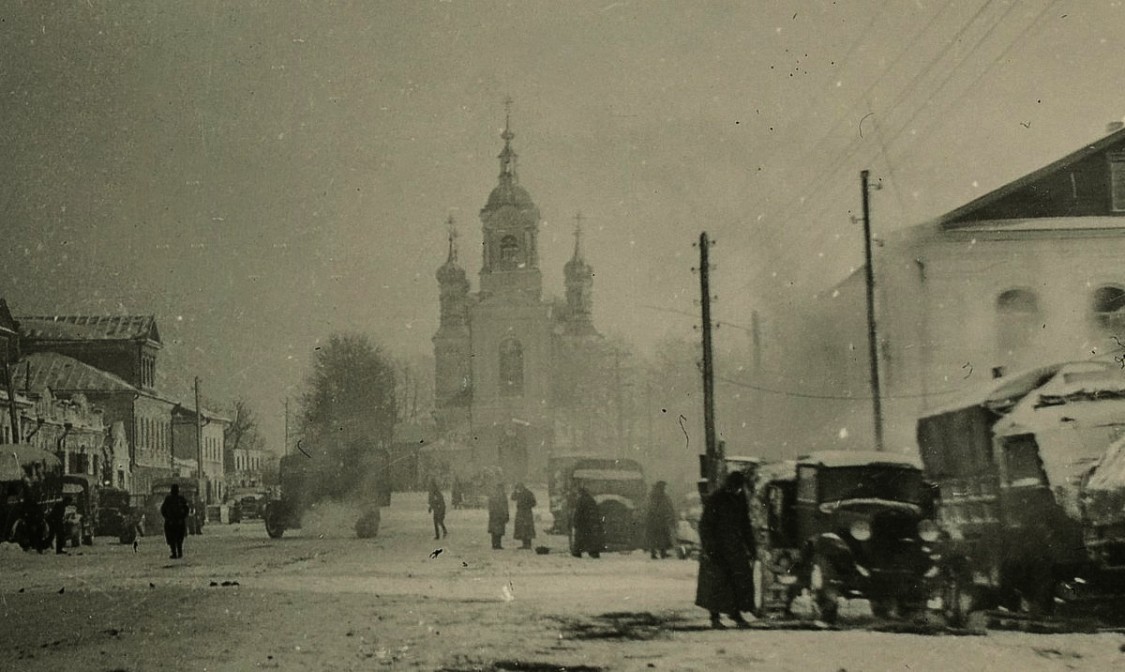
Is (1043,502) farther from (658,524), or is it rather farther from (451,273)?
(658,524)

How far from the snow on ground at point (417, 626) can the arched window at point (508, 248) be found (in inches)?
150

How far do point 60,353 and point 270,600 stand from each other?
174 inches

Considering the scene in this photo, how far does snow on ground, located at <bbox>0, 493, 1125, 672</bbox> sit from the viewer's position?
8.02 metres

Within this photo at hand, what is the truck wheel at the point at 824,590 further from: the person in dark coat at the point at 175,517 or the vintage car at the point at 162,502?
the vintage car at the point at 162,502

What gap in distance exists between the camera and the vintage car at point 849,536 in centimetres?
979

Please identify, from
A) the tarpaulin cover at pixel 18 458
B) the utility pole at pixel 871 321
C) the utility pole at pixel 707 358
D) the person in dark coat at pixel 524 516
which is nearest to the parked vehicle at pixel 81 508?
the tarpaulin cover at pixel 18 458

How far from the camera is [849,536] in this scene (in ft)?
33.0

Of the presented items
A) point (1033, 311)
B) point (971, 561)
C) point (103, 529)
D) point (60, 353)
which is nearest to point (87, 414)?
point (60, 353)

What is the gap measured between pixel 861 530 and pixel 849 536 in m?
0.12

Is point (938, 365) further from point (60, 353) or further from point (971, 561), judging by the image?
point (60, 353)

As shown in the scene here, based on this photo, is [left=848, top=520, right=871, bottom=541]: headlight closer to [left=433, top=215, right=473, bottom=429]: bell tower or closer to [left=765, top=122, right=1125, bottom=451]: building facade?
[left=765, top=122, right=1125, bottom=451]: building facade

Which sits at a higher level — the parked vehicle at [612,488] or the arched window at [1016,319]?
the arched window at [1016,319]

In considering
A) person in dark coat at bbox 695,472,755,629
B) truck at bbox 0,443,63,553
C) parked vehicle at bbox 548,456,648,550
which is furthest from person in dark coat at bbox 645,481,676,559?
truck at bbox 0,443,63,553

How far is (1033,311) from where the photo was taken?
533 inches
